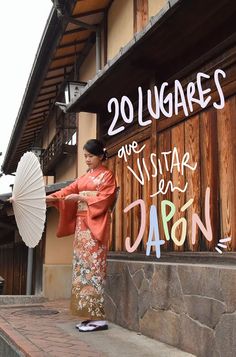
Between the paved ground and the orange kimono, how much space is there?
343mm

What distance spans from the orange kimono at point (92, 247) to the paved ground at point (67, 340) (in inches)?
13.5

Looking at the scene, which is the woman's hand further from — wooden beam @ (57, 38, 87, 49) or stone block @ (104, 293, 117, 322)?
wooden beam @ (57, 38, 87, 49)

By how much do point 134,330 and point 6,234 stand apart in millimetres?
13646

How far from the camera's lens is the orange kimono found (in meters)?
5.69

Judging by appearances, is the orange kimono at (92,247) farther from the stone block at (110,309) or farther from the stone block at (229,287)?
the stone block at (229,287)

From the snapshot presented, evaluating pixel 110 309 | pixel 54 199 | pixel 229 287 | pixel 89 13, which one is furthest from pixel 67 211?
pixel 89 13

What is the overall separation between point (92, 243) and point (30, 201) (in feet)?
3.08

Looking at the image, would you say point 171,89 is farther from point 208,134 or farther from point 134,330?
point 134,330

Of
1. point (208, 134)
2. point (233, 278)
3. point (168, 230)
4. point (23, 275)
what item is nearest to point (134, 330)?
point (168, 230)

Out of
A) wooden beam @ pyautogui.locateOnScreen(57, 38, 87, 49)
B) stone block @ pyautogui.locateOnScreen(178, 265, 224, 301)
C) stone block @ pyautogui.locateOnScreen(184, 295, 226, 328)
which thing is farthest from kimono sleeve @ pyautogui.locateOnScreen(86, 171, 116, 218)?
wooden beam @ pyautogui.locateOnScreen(57, 38, 87, 49)

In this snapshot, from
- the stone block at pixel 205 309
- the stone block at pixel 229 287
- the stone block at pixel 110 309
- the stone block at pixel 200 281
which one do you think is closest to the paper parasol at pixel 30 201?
the stone block at pixel 110 309

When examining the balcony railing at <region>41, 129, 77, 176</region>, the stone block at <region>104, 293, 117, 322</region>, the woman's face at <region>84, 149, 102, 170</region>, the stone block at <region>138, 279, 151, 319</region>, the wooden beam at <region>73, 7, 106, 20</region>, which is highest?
the wooden beam at <region>73, 7, 106, 20</region>

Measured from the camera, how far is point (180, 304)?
15.7ft

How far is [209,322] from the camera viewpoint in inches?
168
